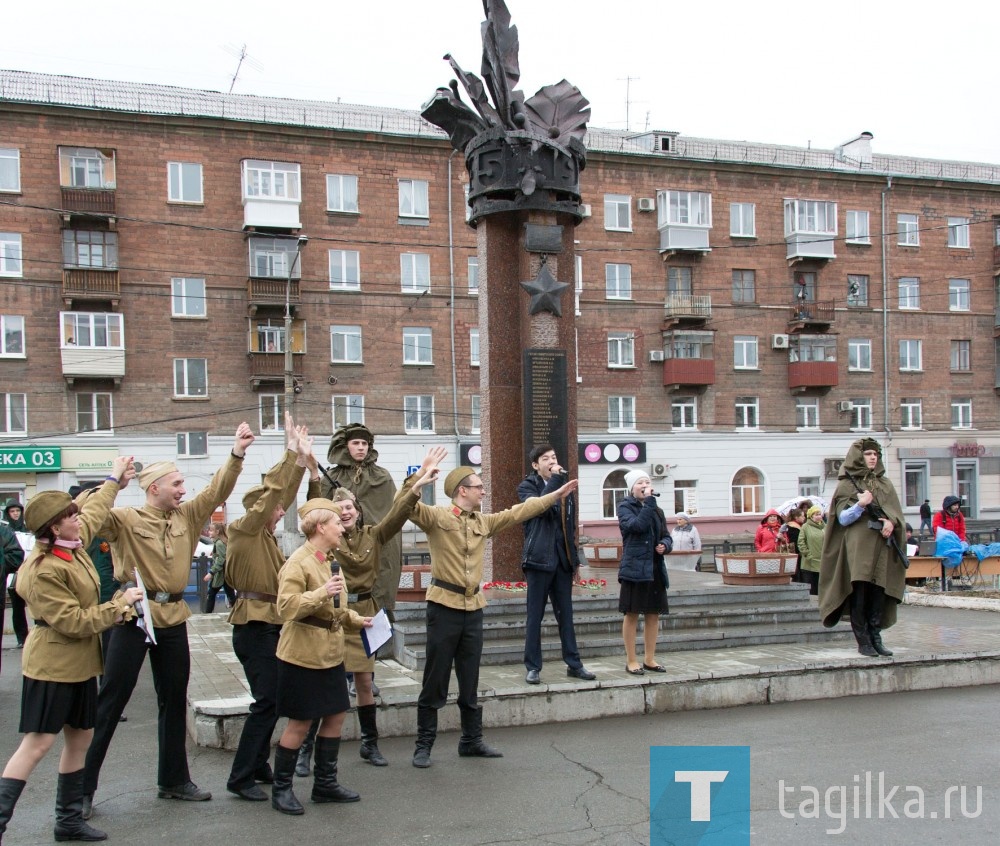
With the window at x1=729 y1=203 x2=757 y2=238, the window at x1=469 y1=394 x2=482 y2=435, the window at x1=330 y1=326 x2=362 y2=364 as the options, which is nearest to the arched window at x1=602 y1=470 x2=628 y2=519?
the window at x1=469 y1=394 x2=482 y2=435

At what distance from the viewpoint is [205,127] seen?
33219mm

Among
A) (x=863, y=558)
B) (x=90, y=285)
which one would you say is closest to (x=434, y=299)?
(x=90, y=285)

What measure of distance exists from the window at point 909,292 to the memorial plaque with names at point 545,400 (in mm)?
35053

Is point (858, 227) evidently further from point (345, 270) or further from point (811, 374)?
point (345, 270)

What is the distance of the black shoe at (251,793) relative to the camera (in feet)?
18.9

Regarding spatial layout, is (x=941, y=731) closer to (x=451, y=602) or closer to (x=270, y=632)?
(x=451, y=602)

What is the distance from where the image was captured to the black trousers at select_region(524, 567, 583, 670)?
7.77 metres

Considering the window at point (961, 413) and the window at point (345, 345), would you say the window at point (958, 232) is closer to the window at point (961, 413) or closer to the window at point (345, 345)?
the window at point (961, 413)

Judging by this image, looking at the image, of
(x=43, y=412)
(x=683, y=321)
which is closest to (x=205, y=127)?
(x=43, y=412)

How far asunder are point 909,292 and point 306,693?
41578mm

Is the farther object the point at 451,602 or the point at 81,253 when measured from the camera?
the point at 81,253

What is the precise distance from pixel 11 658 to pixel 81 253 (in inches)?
922

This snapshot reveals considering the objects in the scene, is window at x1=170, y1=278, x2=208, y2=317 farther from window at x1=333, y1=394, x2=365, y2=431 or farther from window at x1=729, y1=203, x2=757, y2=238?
window at x1=729, y1=203, x2=757, y2=238

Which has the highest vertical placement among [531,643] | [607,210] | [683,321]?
[607,210]
